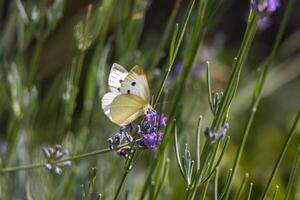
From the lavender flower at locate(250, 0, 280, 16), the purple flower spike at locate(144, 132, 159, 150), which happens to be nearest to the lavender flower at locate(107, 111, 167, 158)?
the purple flower spike at locate(144, 132, 159, 150)

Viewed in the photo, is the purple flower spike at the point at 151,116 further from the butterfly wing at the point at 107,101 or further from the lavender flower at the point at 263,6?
the lavender flower at the point at 263,6

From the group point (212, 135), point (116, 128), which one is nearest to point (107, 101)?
point (212, 135)

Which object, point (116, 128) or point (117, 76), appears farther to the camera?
point (116, 128)

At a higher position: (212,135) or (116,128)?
(116,128)

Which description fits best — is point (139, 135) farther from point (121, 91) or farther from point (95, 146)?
point (95, 146)

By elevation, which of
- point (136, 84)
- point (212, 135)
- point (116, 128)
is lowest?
point (212, 135)

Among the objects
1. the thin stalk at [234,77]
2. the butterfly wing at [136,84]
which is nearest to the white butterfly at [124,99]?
the butterfly wing at [136,84]

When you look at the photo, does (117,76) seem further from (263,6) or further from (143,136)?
(263,6)
